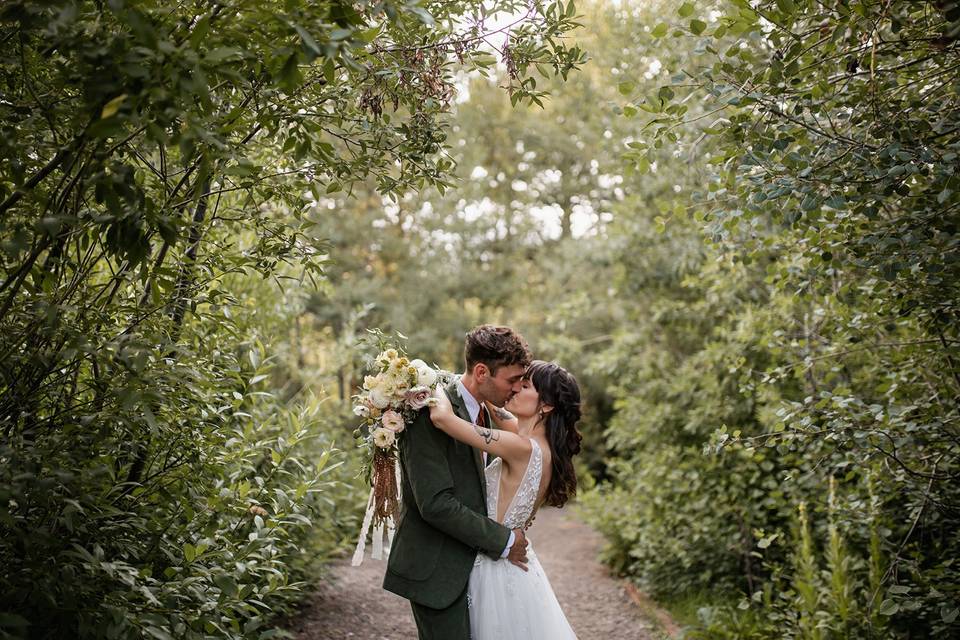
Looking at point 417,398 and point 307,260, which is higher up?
point 307,260

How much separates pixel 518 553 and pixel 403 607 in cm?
370

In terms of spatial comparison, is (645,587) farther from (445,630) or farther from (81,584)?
Answer: (81,584)

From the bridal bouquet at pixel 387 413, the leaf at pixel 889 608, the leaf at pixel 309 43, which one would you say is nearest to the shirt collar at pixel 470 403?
the bridal bouquet at pixel 387 413

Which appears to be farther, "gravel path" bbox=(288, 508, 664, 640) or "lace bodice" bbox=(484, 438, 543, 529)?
"gravel path" bbox=(288, 508, 664, 640)

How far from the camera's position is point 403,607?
639 centimetres

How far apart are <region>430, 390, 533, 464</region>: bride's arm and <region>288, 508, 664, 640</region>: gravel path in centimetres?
277

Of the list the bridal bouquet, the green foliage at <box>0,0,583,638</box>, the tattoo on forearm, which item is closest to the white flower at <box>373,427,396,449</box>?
the bridal bouquet

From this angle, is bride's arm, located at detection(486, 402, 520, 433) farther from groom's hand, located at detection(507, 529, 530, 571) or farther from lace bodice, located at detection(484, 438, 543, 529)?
groom's hand, located at detection(507, 529, 530, 571)

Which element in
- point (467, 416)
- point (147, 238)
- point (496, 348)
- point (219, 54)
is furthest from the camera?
point (467, 416)

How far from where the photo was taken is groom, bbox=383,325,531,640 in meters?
2.86

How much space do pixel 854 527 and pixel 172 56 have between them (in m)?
4.63

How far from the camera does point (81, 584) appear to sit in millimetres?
2256

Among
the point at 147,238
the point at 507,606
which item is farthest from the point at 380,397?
the point at 147,238

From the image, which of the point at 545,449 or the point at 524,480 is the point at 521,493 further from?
the point at 545,449
